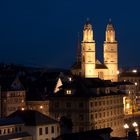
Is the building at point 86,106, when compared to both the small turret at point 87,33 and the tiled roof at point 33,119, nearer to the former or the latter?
the tiled roof at point 33,119

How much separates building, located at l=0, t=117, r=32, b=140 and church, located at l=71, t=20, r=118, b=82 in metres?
72.7

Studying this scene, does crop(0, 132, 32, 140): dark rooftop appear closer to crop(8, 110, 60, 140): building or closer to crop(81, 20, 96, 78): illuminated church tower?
crop(8, 110, 60, 140): building

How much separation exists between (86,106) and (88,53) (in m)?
58.8

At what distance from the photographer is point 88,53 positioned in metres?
133

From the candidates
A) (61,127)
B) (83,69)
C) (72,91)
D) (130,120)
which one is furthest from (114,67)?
(61,127)

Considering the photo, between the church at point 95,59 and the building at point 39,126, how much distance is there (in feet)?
231

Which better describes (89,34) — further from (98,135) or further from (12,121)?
(98,135)

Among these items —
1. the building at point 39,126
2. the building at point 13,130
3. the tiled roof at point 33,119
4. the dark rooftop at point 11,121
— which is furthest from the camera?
the tiled roof at point 33,119

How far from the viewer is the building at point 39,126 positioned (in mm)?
58531

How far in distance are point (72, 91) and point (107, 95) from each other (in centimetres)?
611

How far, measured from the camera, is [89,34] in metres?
134

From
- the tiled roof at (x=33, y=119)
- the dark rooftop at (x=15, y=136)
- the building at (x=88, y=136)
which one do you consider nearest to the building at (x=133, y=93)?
the tiled roof at (x=33, y=119)

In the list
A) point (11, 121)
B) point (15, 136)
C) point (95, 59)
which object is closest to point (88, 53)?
point (95, 59)

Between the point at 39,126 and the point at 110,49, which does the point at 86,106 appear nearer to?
the point at 39,126
